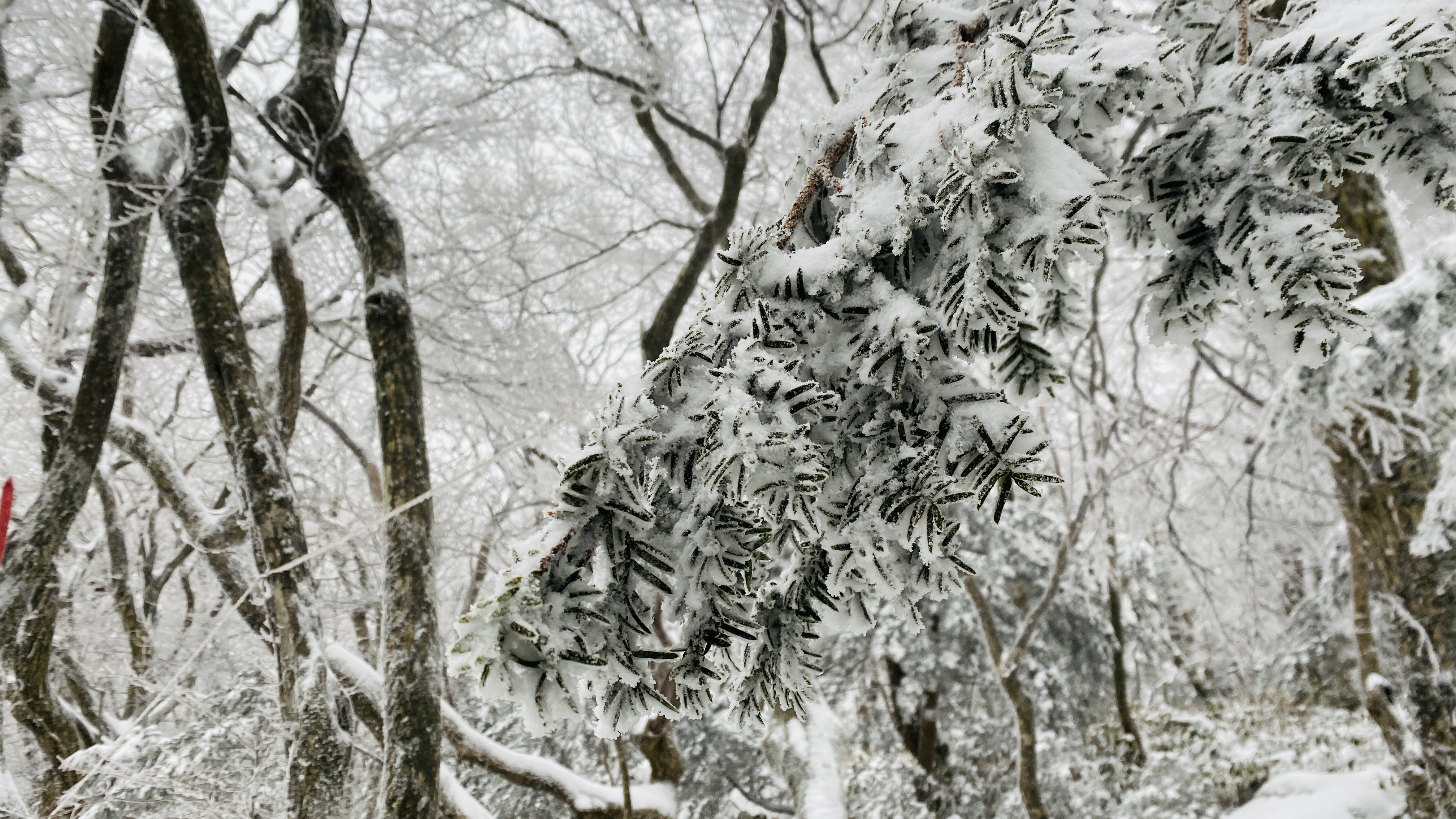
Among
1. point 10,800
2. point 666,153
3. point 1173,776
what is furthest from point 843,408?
point 1173,776

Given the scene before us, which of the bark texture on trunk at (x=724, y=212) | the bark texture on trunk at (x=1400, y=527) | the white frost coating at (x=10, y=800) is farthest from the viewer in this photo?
the bark texture on trunk at (x=724, y=212)

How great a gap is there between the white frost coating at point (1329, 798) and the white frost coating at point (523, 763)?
504 cm

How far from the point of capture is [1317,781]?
19.0ft

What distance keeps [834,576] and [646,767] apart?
5.67 metres

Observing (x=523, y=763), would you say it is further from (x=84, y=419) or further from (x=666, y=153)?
(x=666, y=153)

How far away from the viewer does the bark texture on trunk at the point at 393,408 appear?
222 cm

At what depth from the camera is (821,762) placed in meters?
3.74

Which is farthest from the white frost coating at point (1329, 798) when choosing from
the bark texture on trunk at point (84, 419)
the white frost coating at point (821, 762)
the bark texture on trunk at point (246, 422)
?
the bark texture on trunk at point (84, 419)

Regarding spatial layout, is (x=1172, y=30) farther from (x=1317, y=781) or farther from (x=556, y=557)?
(x=1317, y=781)

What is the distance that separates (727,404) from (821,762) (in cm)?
361

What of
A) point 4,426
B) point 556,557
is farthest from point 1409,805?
point 4,426

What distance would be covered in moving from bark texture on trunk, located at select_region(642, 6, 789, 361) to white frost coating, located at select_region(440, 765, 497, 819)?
2028 millimetres

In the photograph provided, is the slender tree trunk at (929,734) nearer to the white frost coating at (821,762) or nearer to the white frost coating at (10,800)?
the white frost coating at (821,762)

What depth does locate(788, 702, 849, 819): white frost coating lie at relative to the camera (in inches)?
134
